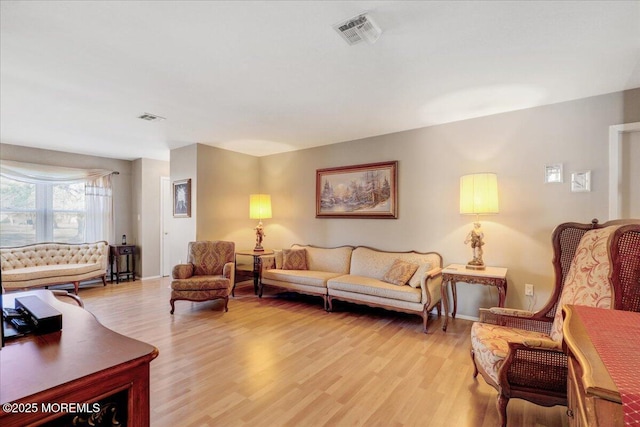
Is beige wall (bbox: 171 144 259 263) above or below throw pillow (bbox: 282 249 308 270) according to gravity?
above

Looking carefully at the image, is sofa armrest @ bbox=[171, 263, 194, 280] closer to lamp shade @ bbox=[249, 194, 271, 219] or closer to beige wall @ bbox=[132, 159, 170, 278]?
lamp shade @ bbox=[249, 194, 271, 219]

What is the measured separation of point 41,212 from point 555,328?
722cm

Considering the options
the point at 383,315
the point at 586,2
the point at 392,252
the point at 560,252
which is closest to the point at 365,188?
the point at 392,252

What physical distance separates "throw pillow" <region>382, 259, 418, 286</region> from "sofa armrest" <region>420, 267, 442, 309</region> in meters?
0.25

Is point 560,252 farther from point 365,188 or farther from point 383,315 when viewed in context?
point 365,188

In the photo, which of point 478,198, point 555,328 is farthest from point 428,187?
point 555,328

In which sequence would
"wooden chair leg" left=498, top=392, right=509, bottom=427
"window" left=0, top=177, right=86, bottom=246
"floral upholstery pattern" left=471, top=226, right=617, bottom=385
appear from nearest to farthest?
1. "floral upholstery pattern" left=471, top=226, right=617, bottom=385
2. "wooden chair leg" left=498, top=392, right=509, bottom=427
3. "window" left=0, top=177, right=86, bottom=246

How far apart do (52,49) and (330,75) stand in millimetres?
2075

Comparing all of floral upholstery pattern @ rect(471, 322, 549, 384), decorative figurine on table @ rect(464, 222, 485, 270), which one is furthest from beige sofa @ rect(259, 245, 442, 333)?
floral upholstery pattern @ rect(471, 322, 549, 384)

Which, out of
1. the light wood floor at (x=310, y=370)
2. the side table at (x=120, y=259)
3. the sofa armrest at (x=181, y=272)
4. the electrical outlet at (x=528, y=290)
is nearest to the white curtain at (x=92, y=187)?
the side table at (x=120, y=259)

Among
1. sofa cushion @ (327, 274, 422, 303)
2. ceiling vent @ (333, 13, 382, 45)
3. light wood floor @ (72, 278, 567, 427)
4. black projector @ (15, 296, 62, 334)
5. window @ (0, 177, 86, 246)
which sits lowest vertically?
light wood floor @ (72, 278, 567, 427)

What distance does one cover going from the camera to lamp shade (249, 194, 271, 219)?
17.1 feet

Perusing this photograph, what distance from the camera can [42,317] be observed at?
129 cm

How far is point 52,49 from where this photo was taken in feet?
7.09
